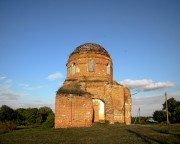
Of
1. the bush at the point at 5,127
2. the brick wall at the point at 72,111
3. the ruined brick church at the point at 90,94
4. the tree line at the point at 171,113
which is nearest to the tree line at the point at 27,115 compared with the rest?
the bush at the point at 5,127

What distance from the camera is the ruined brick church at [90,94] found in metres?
18.9

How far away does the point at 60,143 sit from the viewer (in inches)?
380

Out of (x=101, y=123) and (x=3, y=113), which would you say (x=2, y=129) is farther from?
(x=3, y=113)

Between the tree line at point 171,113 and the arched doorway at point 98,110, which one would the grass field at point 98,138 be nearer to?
the arched doorway at point 98,110

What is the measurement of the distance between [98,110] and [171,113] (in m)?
24.5

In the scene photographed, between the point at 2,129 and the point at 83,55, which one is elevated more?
the point at 83,55

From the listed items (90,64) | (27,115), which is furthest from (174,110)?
(27,115)

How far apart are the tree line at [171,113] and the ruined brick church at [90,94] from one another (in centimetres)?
1931

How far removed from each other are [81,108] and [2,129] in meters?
7.62

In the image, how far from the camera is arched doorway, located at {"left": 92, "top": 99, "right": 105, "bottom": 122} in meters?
21.3

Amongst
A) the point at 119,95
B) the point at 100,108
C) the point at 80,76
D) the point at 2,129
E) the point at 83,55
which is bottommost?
the point at 2,129

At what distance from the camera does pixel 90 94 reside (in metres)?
20.3

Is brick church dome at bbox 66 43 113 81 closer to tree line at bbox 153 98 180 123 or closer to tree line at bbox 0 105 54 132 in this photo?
tree line at bbox 0 105 54 132

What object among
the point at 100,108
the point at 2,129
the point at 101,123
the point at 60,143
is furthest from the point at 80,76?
the point at 60,143
